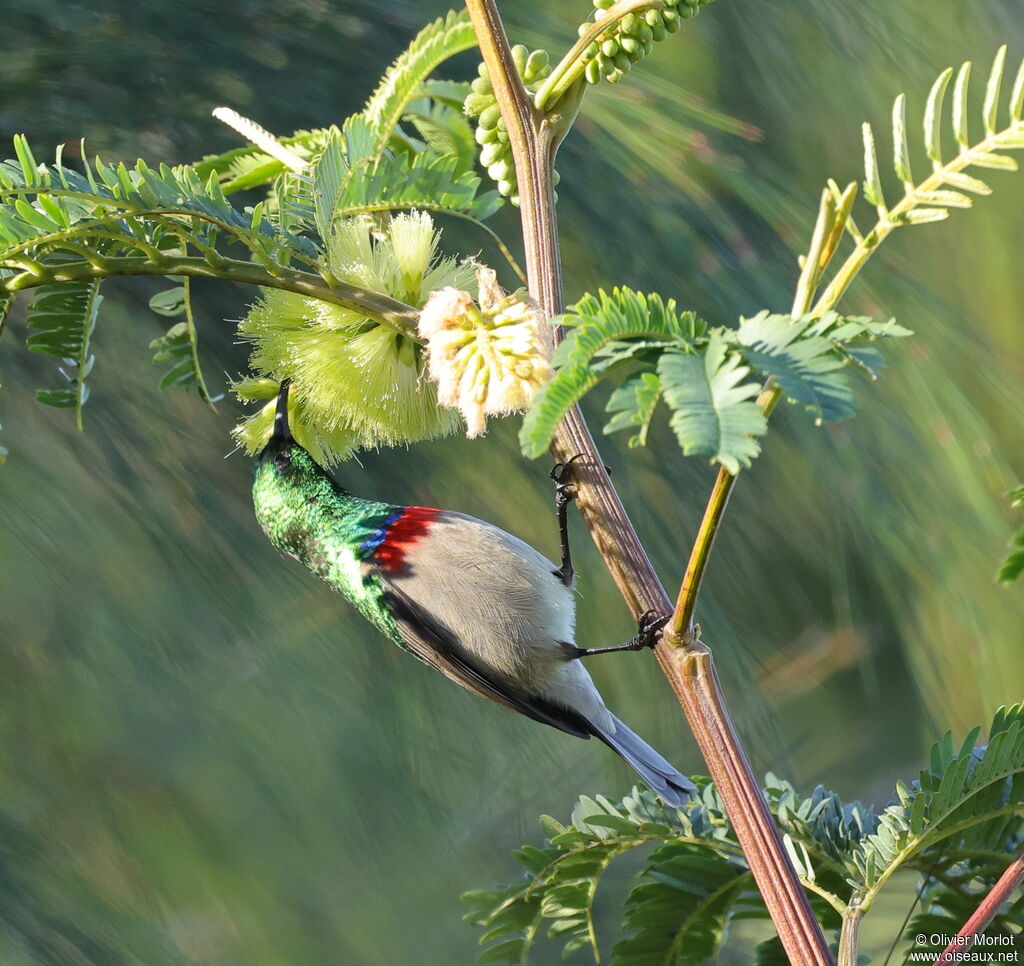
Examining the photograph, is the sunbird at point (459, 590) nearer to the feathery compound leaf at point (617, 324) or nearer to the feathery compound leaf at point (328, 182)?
the feathery compound leaf at point (328, 182)

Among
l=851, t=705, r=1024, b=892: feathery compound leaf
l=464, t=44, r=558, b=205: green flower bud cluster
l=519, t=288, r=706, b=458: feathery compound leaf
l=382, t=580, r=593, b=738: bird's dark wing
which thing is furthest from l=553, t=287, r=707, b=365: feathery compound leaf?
l=382, t=580, r=593, b=738: bird's dark wing

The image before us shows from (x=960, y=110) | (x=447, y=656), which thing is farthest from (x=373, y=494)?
(x=960, y=110)

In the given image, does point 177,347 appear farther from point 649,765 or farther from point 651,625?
point 649,765

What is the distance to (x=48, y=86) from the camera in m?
0.98

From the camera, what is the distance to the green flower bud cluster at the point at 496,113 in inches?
26.8

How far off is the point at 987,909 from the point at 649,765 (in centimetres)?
46

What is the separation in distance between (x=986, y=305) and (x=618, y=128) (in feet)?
1.46

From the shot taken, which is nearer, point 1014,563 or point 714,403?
point 714,403

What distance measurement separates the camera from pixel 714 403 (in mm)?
426

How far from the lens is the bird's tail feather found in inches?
38.2

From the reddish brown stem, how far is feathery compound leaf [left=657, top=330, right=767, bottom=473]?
0.33 m

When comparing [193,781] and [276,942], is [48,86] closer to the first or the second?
[193,781]

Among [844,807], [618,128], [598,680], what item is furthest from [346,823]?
[618,128]

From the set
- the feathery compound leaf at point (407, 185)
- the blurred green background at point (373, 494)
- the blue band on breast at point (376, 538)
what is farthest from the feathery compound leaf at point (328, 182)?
the blue band on breast at point (376, 538)
